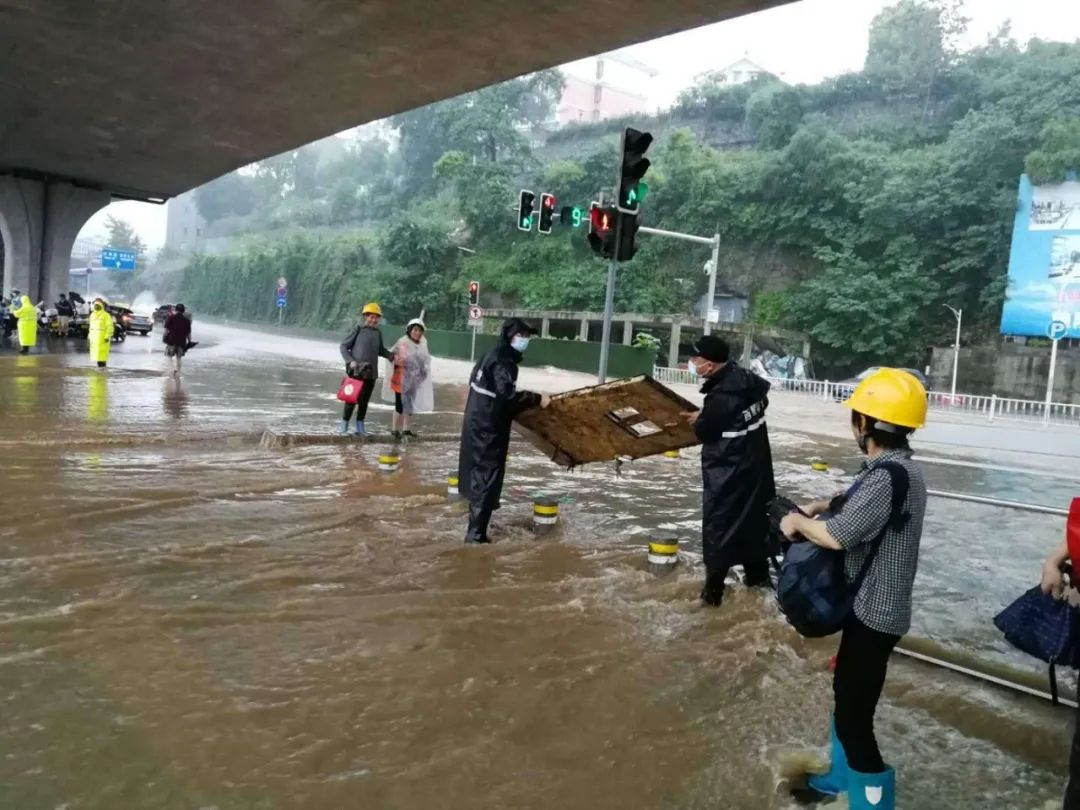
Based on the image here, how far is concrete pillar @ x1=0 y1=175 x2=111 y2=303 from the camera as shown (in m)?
31.0

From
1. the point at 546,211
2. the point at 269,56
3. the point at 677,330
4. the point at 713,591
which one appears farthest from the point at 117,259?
the point at 713,591

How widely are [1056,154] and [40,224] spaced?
1689 inches

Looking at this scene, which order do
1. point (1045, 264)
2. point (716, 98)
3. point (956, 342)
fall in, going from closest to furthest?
1. point (1045, 264)
2. point (956, 342)
3. point (716, 98)

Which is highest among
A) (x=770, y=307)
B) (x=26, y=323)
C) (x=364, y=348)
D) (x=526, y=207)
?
(x=770, y=307)

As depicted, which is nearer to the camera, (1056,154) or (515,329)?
(515,329)

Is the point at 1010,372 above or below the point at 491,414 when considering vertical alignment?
above

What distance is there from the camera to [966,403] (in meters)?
31.7

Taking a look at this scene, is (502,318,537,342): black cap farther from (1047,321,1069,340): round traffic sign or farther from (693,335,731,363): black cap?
(1047,321,1069,340): round traffic sign

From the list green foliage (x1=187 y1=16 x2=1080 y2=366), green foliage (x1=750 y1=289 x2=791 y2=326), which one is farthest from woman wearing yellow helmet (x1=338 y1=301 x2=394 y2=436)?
green foliage (x1=750 y1=289 x2=791 y2=326)

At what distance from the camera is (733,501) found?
5.20 m

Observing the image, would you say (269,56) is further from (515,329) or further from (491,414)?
(491,414)

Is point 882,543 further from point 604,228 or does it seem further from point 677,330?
point 677,330

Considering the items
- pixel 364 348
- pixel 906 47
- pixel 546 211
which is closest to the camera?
pixel 364 348

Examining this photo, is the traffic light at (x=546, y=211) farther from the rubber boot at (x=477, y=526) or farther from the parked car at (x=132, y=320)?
the parked car at (x=132, y=320)
